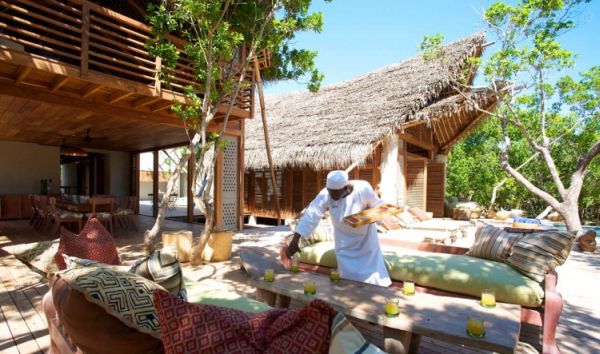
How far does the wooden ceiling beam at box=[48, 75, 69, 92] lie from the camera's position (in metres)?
5.04

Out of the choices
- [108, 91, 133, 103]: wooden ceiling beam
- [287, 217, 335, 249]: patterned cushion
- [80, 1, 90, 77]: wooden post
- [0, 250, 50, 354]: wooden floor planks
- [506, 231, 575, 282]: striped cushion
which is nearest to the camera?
[0, 250, 50, 354]: wooden floor planks

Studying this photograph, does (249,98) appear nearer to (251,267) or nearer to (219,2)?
(219,2)

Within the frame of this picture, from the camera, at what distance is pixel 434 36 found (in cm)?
878

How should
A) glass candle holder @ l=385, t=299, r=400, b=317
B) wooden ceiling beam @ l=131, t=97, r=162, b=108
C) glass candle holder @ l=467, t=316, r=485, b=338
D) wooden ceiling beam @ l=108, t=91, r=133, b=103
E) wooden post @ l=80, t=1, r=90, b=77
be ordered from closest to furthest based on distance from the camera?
glass candle holder @ l=467, t=316, r=485, b=338 → glass candle holder @ l=385, t=299, r=400, b=317 → wooden post @ l=80, t=1, r=90, b=77 → wooden ceiling beam @ l=108, t=91, r=133, b=103 → wooden ceiling beam @ l=131, t=97, r=162, b=108

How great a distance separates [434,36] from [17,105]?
9132mm

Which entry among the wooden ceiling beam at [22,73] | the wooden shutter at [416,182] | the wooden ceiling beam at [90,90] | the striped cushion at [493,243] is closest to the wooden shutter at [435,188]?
the wooden shutter at [416,182]

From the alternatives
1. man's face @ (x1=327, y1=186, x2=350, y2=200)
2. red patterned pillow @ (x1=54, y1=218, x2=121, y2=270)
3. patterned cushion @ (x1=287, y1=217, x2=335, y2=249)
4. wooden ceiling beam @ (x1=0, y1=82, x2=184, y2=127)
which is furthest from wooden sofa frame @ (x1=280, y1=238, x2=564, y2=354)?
wooden ceiling beam @ (x1=0, y1=82, x2=184, y2=127)

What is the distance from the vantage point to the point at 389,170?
925 centimetres

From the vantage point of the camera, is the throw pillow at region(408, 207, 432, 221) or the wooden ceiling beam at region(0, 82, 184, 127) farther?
the throw pillow at region(408, 207, 432, 221)

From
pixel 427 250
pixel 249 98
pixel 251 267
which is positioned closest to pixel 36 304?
pixel 251 267

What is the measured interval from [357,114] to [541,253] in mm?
7605

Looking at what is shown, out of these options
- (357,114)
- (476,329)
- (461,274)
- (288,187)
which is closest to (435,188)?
(357,114)

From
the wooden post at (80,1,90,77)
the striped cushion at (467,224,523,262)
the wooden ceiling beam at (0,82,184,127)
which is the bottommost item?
the striped cushion at (467,224,523,262)

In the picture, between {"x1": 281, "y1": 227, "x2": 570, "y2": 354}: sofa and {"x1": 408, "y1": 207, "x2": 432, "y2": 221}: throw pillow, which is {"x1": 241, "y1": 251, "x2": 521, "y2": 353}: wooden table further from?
{"x1": 408, "y1": 207, "x2": 432, "y2": 221}: throw pillow
